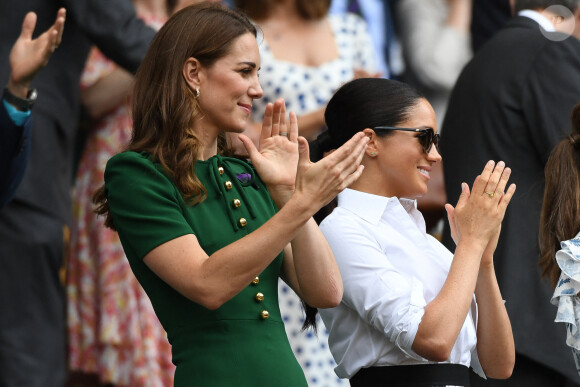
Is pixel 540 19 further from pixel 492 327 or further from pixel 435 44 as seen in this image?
pixel 435 44

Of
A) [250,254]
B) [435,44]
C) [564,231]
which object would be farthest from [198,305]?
[435,44]

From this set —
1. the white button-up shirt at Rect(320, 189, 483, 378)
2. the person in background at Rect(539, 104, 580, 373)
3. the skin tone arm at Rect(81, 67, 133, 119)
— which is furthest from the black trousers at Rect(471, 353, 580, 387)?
the skin tone arm at Rect(81, 67, 133, 119)

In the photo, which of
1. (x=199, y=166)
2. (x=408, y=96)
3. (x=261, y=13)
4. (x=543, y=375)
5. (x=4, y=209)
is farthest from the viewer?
(x=261, y=13)

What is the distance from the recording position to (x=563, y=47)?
4652 mm

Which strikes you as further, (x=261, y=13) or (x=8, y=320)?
(x=261, y=13)

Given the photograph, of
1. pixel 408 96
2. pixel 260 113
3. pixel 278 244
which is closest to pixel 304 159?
pixel 278 244

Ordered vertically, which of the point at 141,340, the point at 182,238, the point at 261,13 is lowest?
the point at 141,340

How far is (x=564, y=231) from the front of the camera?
156 inches

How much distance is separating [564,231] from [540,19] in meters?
1.25

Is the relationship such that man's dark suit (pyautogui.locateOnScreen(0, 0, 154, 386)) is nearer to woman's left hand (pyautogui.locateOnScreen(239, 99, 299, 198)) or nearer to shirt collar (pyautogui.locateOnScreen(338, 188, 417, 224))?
shirt collar (pyautogui.locateOnScreen(338, 188, 417, 224))

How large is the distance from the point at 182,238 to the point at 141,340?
2233 millimetres

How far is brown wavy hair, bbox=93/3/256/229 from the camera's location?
309cm

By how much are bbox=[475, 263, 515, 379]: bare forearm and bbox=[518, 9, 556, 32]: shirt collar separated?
5.47 ft

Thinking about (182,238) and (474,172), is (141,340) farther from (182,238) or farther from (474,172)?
(182,238)
